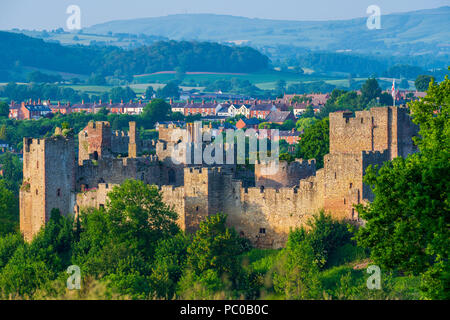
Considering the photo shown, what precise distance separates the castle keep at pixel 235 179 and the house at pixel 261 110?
4723 inches

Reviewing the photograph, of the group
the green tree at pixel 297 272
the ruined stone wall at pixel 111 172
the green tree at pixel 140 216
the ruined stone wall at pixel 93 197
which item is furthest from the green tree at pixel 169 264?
the ruined stone wall at pixel 111 172

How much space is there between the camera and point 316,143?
227 ft

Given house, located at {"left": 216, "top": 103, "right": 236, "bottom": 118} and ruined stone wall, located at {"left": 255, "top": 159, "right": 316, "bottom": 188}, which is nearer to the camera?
ruined stone wall, located at {"left": 255, "top": 159, "right": 316, "bottom": 188}

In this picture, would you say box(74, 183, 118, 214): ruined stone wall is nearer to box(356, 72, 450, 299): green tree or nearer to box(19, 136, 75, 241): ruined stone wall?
box(19, 136, 75, 241): ruined stone wall

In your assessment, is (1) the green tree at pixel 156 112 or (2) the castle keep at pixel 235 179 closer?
(2) the castle keep at pixel 235 179

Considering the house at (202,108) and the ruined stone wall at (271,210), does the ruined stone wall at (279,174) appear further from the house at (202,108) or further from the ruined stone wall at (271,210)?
the house at (202,108)

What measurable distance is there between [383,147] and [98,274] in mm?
16219

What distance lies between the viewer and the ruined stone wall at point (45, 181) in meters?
51.8

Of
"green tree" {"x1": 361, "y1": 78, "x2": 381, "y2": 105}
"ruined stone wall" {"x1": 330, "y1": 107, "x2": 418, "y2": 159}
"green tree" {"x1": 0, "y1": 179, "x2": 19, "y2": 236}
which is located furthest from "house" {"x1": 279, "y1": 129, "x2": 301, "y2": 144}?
"ruined stone wall" {"x1": 330, "y1": 107, "x2": 418, "y2": 159}

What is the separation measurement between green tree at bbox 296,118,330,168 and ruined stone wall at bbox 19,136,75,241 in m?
18.8

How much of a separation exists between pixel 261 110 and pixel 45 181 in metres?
132

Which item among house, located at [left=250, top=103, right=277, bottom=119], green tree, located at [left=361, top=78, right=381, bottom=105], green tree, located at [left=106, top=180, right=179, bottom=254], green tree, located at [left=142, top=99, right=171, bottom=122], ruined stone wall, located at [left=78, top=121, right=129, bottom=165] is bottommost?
house, located at [left=250, top=103, right=277, bottom=119]

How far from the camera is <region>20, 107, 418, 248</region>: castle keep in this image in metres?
46.8

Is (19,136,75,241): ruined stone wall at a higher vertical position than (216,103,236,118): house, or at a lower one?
higher
